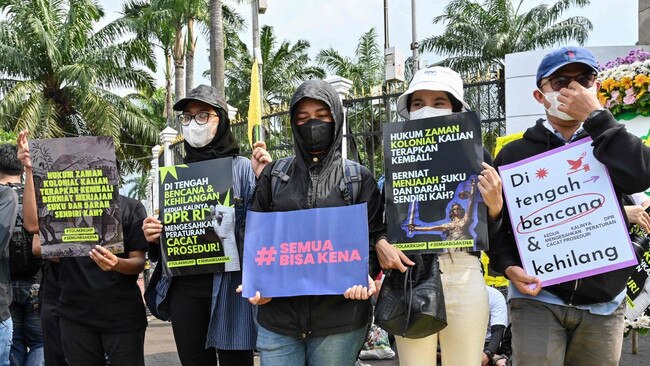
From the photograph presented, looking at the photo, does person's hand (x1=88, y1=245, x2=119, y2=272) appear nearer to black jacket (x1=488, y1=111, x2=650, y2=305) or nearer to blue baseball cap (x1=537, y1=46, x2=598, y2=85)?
black jacket (x1=488, y1=111, x2=650, y2=305)

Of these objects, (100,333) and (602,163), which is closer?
(602,163)

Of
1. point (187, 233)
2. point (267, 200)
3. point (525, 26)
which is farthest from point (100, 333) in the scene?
point (525, 26)

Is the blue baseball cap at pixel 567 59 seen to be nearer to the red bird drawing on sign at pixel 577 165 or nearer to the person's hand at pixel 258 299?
the red bird drawing on sign at pixel 577 165

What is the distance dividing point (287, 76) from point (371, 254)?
27.8m

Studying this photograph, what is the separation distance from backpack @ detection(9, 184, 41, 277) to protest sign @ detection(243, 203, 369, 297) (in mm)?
2386

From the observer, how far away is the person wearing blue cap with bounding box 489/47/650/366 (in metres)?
2.51

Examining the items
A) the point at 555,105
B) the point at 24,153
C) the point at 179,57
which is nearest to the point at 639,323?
the point at 555,105

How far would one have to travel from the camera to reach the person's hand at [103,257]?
3432 millimetres

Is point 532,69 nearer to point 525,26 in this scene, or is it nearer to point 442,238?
point 442,238

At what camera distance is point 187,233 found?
131 inches

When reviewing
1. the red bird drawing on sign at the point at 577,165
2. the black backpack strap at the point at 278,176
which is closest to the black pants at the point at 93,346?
the black backpack strap at the point at 278,176

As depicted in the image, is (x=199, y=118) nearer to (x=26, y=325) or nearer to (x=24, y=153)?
(x=24, y=153)

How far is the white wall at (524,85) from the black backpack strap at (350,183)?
5.42 m

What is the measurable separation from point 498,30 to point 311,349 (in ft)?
83.5
